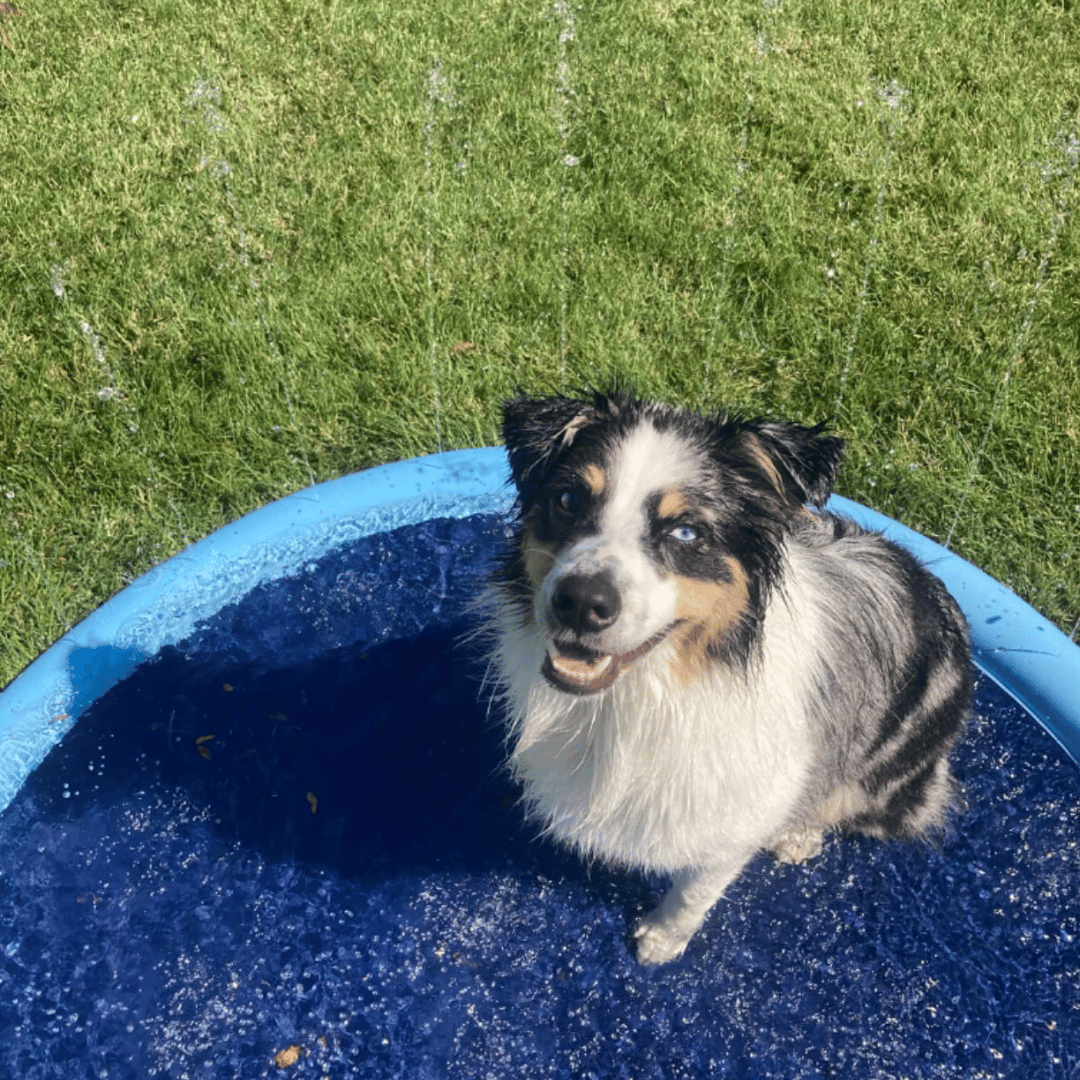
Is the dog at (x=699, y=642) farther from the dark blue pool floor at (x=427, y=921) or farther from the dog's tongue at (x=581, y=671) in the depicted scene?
the dark blue pool floor at (x=427, y=921)

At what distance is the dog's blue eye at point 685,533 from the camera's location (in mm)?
2523

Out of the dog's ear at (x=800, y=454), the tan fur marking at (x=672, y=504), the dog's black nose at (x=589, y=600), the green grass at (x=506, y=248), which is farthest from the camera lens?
the green grass at (x=506, y=248)

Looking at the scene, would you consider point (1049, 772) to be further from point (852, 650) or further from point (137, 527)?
point (137, 527)

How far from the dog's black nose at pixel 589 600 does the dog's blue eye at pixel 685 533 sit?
10.3 inches

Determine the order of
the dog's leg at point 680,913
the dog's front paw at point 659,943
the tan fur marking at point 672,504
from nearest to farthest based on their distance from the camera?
the tan fur marking at point 672,504 → the dog's leg at point 680,913 → the dog's front paw at point 659,943

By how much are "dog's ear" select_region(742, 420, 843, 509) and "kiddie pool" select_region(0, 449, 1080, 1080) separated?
5.60 feet

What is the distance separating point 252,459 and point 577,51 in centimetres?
396

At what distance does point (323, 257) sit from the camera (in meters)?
5.91

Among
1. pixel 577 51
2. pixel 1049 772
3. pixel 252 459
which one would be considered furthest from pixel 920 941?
pixel 577 51

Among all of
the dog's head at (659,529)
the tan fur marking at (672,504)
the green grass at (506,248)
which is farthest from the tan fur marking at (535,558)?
the green grass at (506,248)

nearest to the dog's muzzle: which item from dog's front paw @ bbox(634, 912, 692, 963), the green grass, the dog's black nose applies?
the dog's black nose

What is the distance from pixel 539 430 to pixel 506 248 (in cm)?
339

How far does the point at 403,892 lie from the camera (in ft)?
12.0

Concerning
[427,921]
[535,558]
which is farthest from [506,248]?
[427,921]
